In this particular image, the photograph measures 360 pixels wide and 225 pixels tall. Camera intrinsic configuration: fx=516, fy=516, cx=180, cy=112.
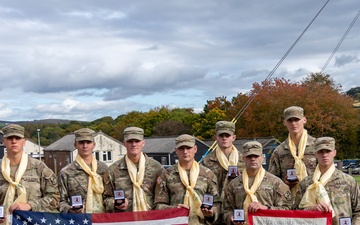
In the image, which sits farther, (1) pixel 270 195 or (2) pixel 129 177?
(2) pixel 129 177

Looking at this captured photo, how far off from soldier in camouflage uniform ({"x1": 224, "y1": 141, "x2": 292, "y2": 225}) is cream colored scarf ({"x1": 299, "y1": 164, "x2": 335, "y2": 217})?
0.88ft

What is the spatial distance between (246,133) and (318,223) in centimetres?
5293

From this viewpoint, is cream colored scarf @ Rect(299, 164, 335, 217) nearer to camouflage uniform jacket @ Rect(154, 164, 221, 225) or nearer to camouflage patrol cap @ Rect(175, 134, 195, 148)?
camouflage uniform jacket @ Rect(154, 164, 221, 225)

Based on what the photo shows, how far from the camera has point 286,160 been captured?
9375 millimetres

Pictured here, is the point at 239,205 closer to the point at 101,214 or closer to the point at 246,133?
the point at 101,214

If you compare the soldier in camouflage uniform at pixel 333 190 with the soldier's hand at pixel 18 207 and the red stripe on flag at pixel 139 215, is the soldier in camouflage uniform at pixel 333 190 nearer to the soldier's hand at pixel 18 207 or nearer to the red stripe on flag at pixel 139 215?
the red stripe on flag at pixel 139 215

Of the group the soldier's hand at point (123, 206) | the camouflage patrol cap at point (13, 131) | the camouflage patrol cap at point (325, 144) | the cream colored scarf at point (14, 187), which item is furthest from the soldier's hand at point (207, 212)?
the camouflage patrol cap at point (13, 131)

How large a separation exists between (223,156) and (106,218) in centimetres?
241

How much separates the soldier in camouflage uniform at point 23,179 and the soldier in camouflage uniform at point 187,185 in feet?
6.04

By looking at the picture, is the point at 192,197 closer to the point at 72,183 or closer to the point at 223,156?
the point at 223,156

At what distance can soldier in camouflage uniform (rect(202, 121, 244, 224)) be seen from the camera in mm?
9352

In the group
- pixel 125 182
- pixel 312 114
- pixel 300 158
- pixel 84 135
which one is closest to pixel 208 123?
pixel 312 114

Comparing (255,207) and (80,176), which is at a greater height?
(80,176)

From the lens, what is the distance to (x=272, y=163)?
31.3ft
